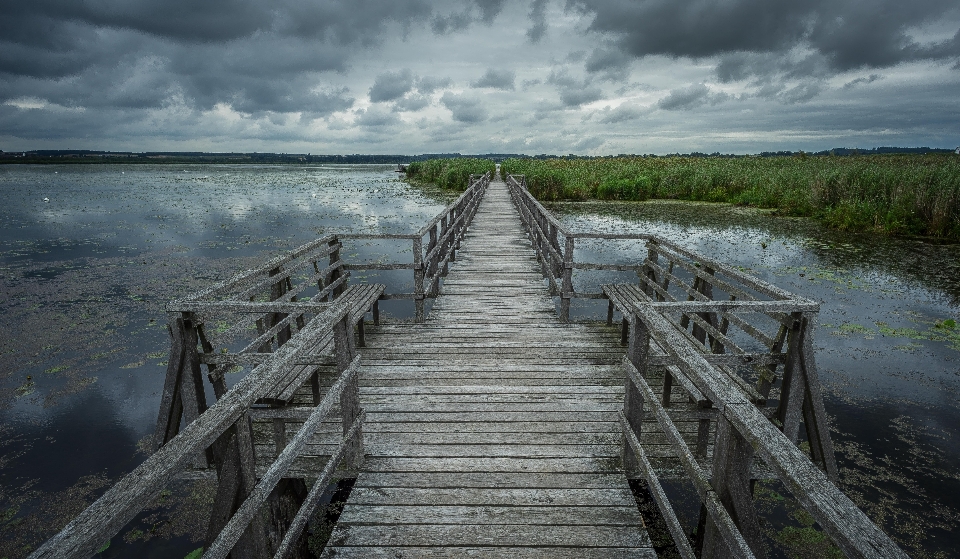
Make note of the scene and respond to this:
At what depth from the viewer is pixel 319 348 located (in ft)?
16.4

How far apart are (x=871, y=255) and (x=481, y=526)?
49.3ft

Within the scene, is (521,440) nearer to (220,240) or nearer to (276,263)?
(276,263)

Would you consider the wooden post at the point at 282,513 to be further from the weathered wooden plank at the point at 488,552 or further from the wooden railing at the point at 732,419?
the wooden railing at the point at 732,419

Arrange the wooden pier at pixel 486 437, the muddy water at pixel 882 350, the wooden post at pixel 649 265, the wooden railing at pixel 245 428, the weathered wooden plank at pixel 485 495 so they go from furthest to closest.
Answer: the wooden post at pixel 649 265
the muddy water at pixel 882 350
the weathered wooden plank at pixel 485 495
the wooden pier at pixel 486 437
the wooden railing at pixel 245 428

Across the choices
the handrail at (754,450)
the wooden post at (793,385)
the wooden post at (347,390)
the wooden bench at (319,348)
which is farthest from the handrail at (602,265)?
the wooden post at (347,390)

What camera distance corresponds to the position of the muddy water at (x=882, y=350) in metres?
4.60

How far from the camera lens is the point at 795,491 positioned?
1.56 meters

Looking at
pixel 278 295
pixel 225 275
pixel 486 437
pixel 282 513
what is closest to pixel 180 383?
pixel 282 513

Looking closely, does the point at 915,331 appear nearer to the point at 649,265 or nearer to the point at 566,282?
the point at 649,265

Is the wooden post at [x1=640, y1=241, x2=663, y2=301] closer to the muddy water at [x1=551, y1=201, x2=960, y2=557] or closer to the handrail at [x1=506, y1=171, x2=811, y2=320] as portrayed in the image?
the handrail at [x1=506, y1=171, x2=811, y2=320]

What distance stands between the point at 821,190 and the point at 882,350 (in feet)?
47.5

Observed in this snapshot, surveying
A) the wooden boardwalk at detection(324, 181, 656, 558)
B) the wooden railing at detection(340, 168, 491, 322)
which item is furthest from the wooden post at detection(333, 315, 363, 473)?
the wooden railing at detection(340, 168, 491, 322)

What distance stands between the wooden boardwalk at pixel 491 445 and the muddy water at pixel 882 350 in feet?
7.27

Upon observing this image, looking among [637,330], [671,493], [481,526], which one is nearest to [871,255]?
[671,493]
